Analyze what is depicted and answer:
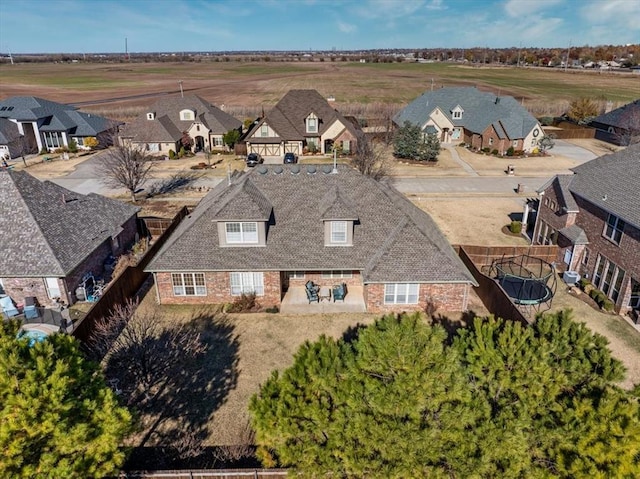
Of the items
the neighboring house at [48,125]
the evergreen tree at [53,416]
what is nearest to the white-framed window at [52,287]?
the evergreen tree at [53,416]

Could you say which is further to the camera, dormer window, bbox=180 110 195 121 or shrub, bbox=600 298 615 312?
dormer window, bbox=180 110 195 121

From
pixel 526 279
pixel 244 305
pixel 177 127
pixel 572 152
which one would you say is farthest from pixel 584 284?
pixel 177 127

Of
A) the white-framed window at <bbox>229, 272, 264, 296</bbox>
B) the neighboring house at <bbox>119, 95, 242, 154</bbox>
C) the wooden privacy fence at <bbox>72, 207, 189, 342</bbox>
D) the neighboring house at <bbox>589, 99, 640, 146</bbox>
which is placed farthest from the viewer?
the neighboring house at <bbox>589, 99, 640, 146</bbox>

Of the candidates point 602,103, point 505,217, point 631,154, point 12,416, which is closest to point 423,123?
point 505,217

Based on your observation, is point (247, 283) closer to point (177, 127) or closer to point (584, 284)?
point (584, 284)

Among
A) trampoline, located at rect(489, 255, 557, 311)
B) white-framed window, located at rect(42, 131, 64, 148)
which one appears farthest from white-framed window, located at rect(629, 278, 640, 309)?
white-framed window, located at rect(42, 131, 64, 148)

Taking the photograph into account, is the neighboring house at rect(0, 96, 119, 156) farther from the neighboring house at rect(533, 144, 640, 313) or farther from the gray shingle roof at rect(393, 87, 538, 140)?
the neighboring house at rect(533, 144, 640, 313)

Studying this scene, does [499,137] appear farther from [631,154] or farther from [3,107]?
[3,107]
